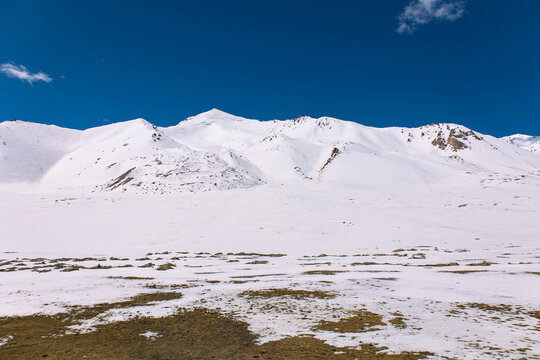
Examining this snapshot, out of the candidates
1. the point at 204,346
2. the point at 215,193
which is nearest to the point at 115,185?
the point at 215,193

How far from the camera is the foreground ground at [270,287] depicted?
7.33 metres

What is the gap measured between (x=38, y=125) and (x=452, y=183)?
153225 millimetres

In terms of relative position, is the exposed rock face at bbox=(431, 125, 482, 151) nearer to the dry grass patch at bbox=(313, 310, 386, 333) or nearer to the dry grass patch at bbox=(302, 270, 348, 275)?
the dry grass patch at bbox=(302, 270, 348, 275)

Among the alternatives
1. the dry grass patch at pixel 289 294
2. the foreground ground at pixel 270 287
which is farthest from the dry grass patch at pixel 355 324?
the dry grass patch at pixel 289 294

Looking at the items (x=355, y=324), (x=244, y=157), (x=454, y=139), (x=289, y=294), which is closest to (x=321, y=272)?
(x=289, y=294)

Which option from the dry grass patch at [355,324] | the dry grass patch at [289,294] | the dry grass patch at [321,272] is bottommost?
the dry grass patch at [355,324]

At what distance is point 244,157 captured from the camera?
344 feet

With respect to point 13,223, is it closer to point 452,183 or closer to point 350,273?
point 350,273

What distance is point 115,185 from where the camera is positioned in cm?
6762

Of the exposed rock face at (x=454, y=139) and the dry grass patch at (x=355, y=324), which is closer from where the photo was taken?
the dry grass patch at (x=355, y=324)

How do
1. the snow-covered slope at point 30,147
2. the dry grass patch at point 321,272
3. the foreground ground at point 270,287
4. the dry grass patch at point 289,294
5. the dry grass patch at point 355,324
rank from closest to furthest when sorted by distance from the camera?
the foreground ground at point 270,287 → the dry grass patch at point 355,324 → the dry grass patch at point 289,294 → the dry grass patch at point 321,272 → the snow-covered slope at point 30,147

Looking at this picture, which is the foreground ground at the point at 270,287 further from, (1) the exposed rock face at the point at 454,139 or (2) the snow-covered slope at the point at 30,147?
(1) the exposed rock face at the point at 454,139

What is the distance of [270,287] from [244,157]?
3637 inches

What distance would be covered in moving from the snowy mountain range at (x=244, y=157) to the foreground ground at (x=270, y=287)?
95.6ft
